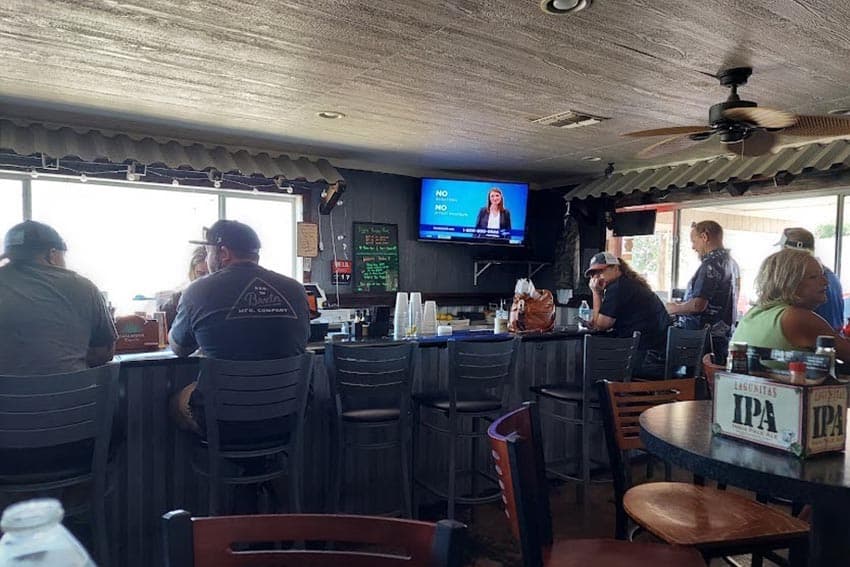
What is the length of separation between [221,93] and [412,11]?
5.07 feet

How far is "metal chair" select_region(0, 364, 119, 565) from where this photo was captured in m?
1.94

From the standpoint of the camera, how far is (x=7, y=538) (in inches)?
25.9

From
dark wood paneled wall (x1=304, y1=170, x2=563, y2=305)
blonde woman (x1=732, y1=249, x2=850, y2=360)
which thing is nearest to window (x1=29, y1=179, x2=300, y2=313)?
dark wood paneled wall (x1=304, y1=170, x2=563, y2=305)

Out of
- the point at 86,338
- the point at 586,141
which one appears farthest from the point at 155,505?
the point at 586,141

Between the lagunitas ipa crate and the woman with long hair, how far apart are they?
2.18 metres

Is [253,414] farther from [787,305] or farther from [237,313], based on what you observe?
[787,305]

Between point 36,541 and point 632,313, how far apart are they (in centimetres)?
353

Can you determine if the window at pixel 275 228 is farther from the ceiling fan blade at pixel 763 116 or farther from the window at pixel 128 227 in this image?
the ceiling fan blade at pixel 763 116

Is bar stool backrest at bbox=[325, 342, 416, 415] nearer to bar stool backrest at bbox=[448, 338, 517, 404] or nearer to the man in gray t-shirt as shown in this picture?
bar stool backrest at bbox=[448, 338, 517, 404]

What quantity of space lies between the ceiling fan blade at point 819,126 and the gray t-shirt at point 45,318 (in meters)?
3.13

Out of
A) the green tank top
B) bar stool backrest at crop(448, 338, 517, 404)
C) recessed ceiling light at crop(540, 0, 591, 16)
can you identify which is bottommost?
bar stool backrest at crop(448, 338, 517, 404)

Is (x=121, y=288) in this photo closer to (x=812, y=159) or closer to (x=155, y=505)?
(x=155, y=505)

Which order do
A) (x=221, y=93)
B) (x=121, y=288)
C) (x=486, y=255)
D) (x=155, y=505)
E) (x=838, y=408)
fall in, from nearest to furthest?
(x=838, y=408), (x=155, y=505), (x=221, y=93), (x=121, y=288), (x=486, y=255)

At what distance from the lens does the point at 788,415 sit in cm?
142
